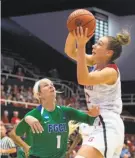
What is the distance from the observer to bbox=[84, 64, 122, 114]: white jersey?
3.71 metres

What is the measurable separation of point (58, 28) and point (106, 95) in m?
14.8

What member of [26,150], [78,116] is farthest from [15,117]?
[78,116]

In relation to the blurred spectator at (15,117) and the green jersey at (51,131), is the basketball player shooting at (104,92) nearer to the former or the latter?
the green jersey at (51,131)

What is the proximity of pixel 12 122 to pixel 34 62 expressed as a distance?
308 inches

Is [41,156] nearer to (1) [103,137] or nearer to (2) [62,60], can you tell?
(1) [103,137]

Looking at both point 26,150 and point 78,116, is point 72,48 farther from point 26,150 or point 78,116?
point 26,150

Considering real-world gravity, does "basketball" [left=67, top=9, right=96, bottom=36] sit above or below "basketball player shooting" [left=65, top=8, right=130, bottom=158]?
above

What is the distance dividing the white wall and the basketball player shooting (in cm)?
1314

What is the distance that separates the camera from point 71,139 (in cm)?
550

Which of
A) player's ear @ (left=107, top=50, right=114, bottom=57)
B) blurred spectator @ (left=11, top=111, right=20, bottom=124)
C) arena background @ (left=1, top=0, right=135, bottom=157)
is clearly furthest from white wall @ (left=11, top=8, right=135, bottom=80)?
player's ear @ (left=107, top=50, right=114, bottom=57)

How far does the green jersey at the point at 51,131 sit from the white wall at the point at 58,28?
498 inches

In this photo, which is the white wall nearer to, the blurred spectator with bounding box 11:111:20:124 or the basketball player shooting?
the blurred spectator with bounding box 11:111:20:124

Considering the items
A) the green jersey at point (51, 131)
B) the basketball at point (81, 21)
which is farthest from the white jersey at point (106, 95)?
the green jersey at point (51, 131)

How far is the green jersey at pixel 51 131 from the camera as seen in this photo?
4.29 m
